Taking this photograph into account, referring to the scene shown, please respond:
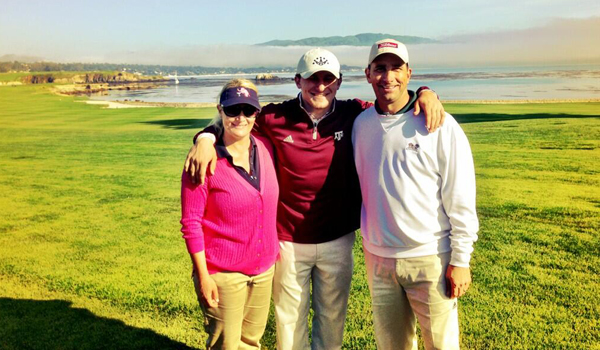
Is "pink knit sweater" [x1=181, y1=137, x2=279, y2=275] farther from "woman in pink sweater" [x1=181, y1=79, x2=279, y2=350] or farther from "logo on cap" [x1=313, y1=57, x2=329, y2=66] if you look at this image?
"logo on cap" [x1=313, y1=57, x2=329, y2=66]

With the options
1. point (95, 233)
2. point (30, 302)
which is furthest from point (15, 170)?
point (30, 302)

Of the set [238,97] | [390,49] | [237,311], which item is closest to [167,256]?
[237,311]

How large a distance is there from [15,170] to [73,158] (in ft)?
5.94

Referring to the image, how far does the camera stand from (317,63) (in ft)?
11.0

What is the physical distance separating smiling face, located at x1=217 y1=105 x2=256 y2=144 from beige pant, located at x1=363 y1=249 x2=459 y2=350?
51.7 inches

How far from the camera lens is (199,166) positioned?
9.37 ft

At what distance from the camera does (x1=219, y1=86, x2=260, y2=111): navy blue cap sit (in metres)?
3.02

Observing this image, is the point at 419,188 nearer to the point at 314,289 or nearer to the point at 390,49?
the point at 390,49

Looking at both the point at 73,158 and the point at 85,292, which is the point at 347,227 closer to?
the point at 85,292

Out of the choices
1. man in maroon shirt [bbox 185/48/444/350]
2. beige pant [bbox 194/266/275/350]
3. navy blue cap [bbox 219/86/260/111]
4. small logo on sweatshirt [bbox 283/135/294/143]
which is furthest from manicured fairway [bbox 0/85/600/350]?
navy blue cap [bbox 219/86/260/111]

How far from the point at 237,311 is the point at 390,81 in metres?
2.00

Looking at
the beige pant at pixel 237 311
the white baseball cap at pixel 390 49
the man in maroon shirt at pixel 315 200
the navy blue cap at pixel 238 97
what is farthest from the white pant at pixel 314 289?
the white baseball cap at pixel 390 49

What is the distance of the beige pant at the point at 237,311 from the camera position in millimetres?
3117

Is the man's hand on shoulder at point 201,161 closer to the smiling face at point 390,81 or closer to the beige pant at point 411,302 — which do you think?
the smiling face at point 390,81
